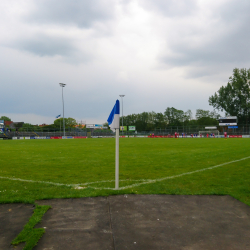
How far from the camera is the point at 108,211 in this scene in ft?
13.2

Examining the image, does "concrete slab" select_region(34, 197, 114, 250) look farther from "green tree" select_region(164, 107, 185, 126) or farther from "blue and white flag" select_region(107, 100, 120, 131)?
A: "green tree" select_region(164, 107, 185, 126)

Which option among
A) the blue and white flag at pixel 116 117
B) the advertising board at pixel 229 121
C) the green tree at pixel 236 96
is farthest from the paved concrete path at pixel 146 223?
the green tree at pixel 236 96

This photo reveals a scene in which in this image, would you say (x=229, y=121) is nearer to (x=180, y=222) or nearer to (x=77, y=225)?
(x=180, y=222)

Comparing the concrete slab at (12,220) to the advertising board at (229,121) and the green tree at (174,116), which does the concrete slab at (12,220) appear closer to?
the advertising board at (229,121)

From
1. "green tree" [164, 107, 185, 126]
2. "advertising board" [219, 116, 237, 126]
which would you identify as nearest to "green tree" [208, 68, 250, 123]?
"advertising board" [219, 116, 237, 126]

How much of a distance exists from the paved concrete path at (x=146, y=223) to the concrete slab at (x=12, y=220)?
2.9 inches

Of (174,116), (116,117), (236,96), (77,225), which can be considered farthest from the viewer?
(174,116)

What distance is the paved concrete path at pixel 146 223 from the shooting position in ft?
9.48

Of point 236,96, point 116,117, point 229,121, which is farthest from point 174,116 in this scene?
point 116,117

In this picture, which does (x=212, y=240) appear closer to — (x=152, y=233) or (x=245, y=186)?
(x=152, y=233)

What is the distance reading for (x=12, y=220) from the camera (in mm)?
3633

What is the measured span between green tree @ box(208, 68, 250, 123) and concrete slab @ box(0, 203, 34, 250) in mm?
90934

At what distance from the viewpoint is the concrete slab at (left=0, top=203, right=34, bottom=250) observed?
9.82ft

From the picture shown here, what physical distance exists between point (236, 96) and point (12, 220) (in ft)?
310
